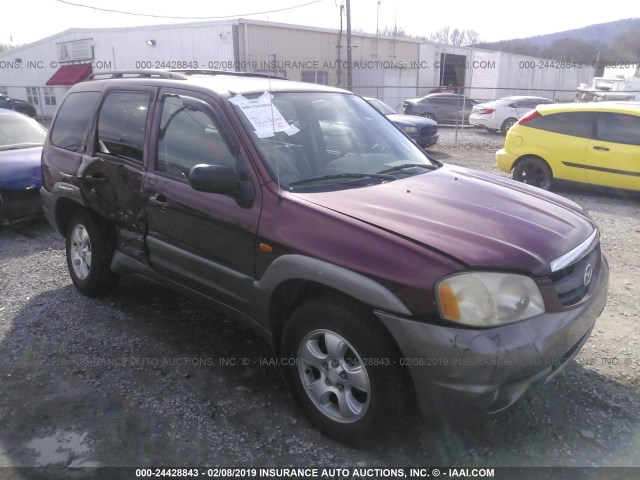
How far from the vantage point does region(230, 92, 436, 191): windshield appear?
10.2 feet

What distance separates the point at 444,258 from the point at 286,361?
3.72ft

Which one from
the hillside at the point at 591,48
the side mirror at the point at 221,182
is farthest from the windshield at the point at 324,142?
the hillside at the point at 591,48

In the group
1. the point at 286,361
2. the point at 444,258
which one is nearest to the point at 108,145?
the point at 286,361

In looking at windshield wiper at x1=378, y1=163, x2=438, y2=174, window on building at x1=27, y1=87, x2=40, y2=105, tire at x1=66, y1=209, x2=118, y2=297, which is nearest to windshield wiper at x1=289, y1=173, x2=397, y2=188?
windshield wiper at x1=378, y1=163, x2=438, y2=174

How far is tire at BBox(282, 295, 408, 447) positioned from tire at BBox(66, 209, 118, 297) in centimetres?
214

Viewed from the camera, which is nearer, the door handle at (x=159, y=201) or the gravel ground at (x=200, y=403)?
the gravel ground at (x=200, y=403)

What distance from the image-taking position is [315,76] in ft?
97.8

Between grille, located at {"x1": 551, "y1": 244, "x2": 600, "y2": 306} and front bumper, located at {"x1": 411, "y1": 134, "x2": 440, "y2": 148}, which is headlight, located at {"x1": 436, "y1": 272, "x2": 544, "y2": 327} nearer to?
grille, located at {"x1": 551, "y1": 244, "x2": 600, "y2": 306}

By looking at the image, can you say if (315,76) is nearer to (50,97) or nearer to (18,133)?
(50,97)

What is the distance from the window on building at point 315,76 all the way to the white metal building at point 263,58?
58 mm

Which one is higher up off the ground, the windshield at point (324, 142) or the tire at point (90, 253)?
the windshield at point (324, 142)

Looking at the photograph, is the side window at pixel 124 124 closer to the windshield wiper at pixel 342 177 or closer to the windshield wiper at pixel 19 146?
the windshield wiper at pixel 342 177

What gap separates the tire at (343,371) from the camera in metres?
2.47

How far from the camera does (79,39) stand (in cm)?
3098
